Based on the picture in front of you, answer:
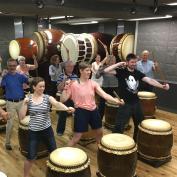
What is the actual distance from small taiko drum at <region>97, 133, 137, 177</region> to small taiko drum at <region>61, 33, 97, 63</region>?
412 cm

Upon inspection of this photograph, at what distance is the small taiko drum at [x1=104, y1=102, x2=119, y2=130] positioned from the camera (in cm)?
497

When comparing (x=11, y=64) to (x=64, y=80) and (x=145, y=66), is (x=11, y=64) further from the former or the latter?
(x=145, y=66)

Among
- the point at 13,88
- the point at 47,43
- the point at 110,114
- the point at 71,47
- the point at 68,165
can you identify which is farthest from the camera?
the point at 47,43

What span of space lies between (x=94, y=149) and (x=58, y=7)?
2625 millimetres

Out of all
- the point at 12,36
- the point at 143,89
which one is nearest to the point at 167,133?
the point at 143,89

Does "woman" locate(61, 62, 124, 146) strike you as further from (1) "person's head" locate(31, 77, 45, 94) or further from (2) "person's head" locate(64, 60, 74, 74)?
(2) "person's head" locate(64, 60, 74, 74)

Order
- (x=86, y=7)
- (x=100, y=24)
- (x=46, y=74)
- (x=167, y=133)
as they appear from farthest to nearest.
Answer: (x=100, y=24) < (x=46, y=74) < (x=86, y=7) < (x=167, y=133)

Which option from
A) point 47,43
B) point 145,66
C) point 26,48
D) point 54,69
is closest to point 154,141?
point 145,66

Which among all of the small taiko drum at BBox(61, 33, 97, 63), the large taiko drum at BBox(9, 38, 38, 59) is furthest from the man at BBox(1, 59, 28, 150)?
the large taiko drum at BBox(9, 38, 38, 59)

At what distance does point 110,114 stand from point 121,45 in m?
2.89

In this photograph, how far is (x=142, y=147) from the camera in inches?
150

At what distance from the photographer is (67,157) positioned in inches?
105

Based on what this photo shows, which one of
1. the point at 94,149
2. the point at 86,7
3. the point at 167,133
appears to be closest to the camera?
the point at 167,133

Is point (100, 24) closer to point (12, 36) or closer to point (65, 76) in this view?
point (12, 36)
